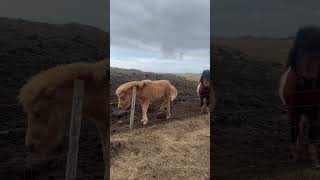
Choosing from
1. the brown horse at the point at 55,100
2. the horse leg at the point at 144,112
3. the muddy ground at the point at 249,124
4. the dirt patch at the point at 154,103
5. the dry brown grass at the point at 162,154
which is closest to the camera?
the brown horse at the point at 55,100

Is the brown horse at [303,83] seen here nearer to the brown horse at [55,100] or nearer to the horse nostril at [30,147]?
the brown horse at [55,100]

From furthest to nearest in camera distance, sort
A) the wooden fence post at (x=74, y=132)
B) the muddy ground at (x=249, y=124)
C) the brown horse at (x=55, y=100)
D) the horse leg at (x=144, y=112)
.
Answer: the horse leg at (x=144, y=112)
the muddy ground at (x=249, y=124)
the wooden fence post at (x=74, y=132)
the brown horse at (x=55, y=100)

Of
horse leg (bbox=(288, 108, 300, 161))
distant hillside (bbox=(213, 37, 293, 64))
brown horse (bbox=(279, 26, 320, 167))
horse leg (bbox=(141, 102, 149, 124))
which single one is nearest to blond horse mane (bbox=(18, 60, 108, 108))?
distant hillside (bbox=(213, 37, 293, 64))

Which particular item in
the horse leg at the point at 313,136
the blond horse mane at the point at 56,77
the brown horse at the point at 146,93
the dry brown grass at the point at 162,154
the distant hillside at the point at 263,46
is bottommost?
the dry brown grass at the point at 162,154

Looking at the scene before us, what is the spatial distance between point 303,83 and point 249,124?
0.69 metres

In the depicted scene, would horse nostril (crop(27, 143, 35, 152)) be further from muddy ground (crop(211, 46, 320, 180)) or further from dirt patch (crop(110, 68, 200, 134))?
dirt patch (crop(110, 68, 200, 134))

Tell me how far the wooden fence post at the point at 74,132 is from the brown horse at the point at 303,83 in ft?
6.95

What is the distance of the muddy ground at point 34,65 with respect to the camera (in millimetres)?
3627

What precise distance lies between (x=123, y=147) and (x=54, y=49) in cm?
249

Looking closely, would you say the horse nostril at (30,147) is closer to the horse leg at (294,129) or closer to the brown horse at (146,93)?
the horse leg at (294,129)

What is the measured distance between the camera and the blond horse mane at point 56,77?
3.68m

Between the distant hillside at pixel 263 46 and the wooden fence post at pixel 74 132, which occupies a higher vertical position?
the distant hillside at pixel 263 46

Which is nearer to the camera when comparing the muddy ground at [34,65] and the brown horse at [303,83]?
the muddy ground at [34,65]

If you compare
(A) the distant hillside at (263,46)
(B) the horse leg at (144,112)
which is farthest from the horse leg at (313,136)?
(B) the horse leg at (144,112)
